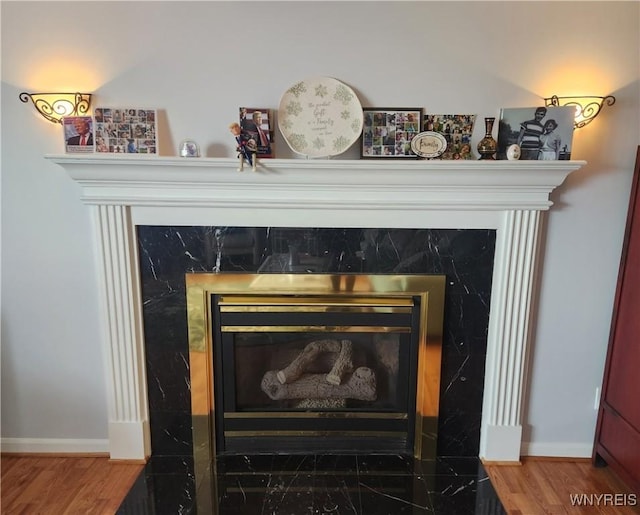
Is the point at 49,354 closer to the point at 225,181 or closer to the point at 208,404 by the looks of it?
the point at 208,404

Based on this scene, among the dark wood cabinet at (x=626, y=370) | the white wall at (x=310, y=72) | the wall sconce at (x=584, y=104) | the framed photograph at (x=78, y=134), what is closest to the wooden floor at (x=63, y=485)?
the white wall at (x=310, y=72)

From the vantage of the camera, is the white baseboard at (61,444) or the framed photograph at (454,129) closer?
the framed photograph at (454,129)

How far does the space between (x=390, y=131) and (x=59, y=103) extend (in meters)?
1.32

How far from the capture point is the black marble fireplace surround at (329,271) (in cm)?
188

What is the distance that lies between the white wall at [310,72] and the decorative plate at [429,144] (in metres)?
0.11

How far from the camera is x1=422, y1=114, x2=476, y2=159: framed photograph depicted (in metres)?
1.87

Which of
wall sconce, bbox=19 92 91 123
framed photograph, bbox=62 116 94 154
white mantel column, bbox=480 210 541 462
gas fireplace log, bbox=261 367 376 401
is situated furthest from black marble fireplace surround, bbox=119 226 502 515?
wall sconce, bbox=19 92 91 123

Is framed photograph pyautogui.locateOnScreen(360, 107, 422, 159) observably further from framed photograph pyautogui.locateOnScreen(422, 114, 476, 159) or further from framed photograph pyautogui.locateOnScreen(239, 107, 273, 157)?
framed photograph pyautogui.locateOnScreen(239, 107, 273, 157)

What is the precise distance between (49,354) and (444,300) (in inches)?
69.4

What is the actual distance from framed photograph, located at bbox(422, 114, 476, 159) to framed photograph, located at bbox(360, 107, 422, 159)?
52 millimetres

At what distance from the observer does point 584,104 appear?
184 cm

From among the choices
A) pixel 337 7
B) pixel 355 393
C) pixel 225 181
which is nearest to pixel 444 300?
pixel 355 393

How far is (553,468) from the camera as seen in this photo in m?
2.11

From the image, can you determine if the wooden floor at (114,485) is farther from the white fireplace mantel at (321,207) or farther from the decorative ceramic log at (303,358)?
the decorative ceramic log at (303,358)
